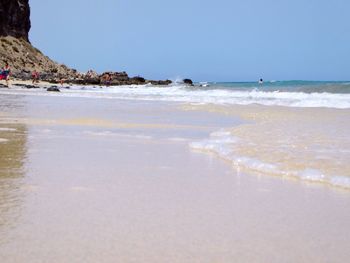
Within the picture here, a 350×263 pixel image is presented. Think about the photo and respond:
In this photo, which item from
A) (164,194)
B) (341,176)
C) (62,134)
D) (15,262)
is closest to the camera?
(15,262)

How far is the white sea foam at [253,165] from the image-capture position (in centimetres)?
424

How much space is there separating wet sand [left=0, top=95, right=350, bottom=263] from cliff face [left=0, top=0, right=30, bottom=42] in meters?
74.3

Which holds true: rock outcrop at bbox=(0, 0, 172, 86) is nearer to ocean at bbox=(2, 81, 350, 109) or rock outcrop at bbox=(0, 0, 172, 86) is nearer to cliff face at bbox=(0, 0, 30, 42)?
cliff face at bbox=(0, 0, 30, 42)

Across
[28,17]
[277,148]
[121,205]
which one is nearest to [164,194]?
[121,205]

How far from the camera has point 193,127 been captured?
30.8 feet

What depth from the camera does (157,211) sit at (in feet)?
10.8

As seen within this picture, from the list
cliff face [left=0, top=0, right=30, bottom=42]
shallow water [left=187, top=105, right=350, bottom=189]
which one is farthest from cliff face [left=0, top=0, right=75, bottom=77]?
shallow water [left=187, top=105, right=350, bottom=189]

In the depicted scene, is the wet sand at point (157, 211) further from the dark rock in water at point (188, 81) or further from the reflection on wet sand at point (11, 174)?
the dark rock in water at point (188, 81)

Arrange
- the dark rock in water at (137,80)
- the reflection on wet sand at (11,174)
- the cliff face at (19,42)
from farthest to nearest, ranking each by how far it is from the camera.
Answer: the dark rock in water at (137,80) → the cliff face at (19,42) → the reflection on wet sand at (11,174)

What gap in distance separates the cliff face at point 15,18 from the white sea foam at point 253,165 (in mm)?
73058

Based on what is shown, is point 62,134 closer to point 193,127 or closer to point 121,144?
point 121,144

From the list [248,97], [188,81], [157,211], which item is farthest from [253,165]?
[188,81]

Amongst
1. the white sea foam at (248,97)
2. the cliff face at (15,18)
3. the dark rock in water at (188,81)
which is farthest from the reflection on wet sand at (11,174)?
the dark rock in water at (188,81)

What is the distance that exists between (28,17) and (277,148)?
81.2 meters
